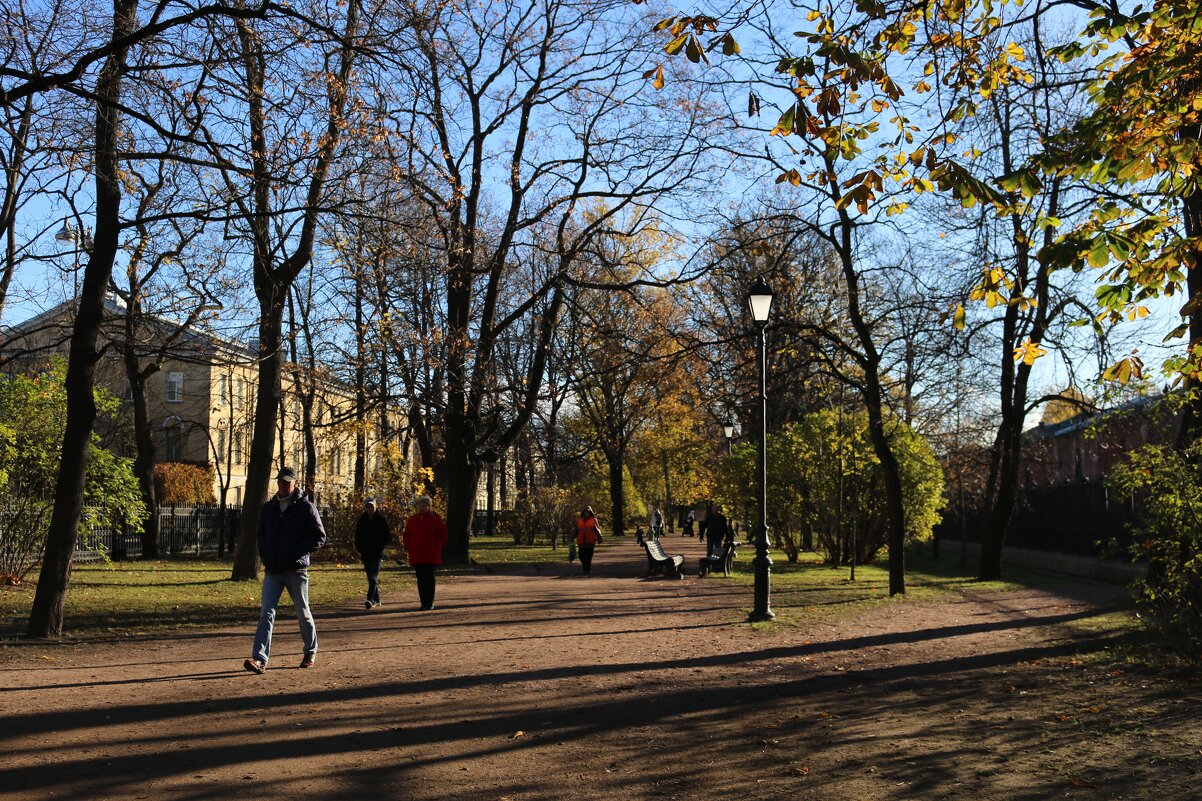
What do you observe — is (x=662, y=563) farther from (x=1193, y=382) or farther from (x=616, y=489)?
(x=616, y=489)

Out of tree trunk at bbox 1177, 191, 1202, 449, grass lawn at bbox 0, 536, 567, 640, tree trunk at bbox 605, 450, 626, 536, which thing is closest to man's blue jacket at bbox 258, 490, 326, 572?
grass lawn at bbox 0, 536, 567, 640

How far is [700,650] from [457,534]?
16093 millimetres

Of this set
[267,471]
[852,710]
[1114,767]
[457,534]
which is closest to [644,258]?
Answer: [457,534]

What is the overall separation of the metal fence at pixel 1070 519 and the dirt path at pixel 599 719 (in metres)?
12.6

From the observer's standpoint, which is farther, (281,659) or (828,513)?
(828,513)

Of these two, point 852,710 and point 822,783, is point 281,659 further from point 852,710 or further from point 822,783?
point 822,783

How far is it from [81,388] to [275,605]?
12.5 feet

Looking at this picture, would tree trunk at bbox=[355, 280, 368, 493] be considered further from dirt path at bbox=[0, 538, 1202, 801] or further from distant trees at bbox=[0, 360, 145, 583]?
dirt path at bbox=[0, 538, 1202, 801]

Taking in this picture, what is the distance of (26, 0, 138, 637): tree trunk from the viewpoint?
10.8 meters

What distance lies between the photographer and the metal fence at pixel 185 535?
29203mm

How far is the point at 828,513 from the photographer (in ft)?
90.0

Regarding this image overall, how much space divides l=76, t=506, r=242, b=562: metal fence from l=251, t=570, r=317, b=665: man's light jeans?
19665mm

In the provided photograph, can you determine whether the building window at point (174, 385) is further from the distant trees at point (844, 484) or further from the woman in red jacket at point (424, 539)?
the woman in red jacket at point (424, 539)

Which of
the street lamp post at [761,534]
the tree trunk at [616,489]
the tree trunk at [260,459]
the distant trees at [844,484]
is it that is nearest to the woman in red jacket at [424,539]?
the street lamp post at [761,534]
